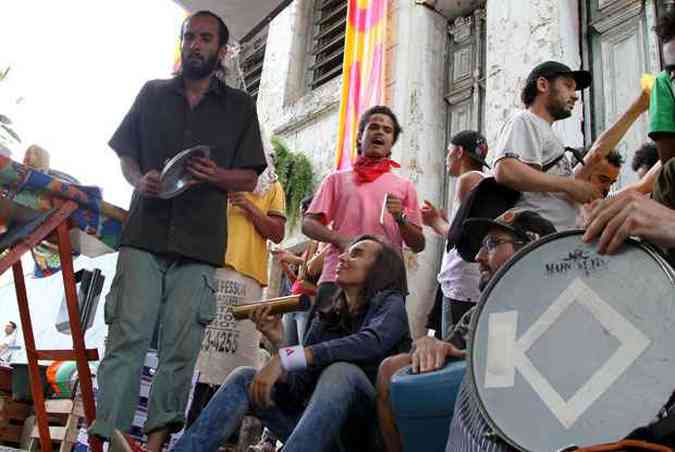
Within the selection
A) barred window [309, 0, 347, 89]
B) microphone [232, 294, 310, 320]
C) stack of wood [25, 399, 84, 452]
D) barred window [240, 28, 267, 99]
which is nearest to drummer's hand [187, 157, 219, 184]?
microphone [232, 294, 310, 320]

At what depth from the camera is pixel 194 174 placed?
2684mm

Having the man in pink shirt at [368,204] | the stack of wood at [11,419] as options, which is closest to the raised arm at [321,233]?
the man in pink shirt at [368,204]

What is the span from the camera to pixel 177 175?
8.84 feet

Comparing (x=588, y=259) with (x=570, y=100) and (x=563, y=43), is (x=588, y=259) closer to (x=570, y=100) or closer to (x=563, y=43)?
(x=570, y=100)

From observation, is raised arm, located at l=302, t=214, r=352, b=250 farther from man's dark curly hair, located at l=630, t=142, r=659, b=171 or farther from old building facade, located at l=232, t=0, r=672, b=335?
old building facade, located at l=232, t=0, r=672, b=335

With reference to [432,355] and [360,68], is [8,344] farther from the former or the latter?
[432,355]

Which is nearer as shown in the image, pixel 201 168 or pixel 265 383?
pixel 265 383

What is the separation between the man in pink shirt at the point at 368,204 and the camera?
11.0 feet

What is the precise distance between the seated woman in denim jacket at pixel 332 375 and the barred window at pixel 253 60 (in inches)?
270

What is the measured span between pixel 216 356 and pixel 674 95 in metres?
2.53

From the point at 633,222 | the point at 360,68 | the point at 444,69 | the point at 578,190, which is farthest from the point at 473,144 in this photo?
the point at 360,68

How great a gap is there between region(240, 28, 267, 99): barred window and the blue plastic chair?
7954 mm

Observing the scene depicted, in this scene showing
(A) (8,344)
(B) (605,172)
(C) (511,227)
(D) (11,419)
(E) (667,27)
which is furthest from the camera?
(A) (8,344)

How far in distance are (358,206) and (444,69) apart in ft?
10.7
